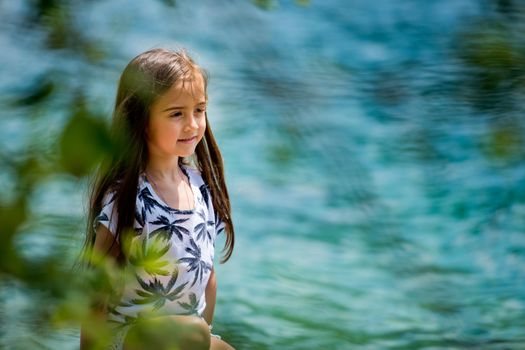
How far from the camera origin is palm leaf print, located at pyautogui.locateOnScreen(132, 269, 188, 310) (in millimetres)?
1866

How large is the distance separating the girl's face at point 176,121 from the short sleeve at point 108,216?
140 millimetres

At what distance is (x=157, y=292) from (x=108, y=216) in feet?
0.52

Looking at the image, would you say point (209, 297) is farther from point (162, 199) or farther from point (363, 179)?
point (363, 179)

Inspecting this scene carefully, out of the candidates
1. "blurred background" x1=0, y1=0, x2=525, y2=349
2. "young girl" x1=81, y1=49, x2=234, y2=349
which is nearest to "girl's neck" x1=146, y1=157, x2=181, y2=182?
"young girl" x1=81, y1=49, x2=234, y2=349

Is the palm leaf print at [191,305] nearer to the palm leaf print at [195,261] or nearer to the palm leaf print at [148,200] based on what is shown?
the palm leaf print at [195,261]

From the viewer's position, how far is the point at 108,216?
184cm

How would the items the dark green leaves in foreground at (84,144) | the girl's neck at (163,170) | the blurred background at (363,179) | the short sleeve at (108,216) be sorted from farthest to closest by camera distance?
the blurred background at (363,179) < the girl's neck at (163,170) < the short sleeve at (108,216) < the dark green leaves in foreground at (84,144)

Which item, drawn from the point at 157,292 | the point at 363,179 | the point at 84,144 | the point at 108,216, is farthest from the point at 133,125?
the point at 363,179

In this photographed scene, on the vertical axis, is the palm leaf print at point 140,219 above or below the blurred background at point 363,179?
below

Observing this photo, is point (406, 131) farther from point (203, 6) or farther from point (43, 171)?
point (43, 171)

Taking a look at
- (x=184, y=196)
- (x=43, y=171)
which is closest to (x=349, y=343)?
(x=184, y=196)

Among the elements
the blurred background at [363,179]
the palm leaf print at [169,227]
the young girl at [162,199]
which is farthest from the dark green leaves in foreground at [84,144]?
the blurred background at [363,179]

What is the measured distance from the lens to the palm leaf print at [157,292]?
1866 millimetres

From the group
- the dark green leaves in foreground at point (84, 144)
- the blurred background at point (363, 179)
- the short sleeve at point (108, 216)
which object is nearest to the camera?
the dark green leaves in foreground at point (84, 144)
